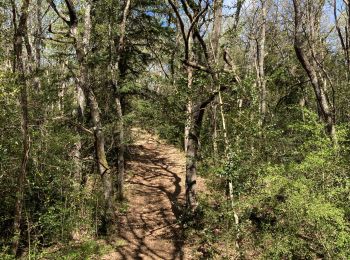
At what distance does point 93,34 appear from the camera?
13.6 m

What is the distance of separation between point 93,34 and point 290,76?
11.9 m

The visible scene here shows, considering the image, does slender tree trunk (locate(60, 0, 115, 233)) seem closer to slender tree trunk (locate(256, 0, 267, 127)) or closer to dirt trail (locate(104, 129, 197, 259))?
dirt trail (locate(104, 129, 197, 259))

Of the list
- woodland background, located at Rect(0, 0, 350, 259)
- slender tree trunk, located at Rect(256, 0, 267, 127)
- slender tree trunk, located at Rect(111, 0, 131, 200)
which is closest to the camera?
woodland background, located at Rect(0, 0, 350, 259)

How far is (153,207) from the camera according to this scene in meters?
13.0

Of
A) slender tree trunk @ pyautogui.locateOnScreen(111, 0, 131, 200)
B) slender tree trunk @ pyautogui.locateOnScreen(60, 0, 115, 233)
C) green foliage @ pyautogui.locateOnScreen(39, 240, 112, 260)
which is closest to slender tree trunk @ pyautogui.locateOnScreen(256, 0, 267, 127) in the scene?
slender tree trunk @ pyautogui.locateOnScreen(111, 0, 131, 200)

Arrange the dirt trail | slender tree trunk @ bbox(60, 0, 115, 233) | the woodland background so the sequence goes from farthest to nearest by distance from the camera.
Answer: the dirt trail
slender tree trunk @ bbox(60, 0, 115, 233)
the woodland background

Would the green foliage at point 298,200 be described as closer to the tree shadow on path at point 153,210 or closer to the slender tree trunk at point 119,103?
the tree shadow on path at point 153,210

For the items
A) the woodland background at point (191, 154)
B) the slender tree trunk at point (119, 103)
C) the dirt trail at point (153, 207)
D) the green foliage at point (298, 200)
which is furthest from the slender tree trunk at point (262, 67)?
the slender tree trunk at point (119, 103)

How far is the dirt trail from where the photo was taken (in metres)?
9.98

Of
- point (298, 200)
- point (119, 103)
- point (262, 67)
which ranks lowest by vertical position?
point (298, 200)

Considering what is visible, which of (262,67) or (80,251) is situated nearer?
(80,251)

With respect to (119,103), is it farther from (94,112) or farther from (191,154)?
(191,154)

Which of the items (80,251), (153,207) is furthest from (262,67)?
(80,251)

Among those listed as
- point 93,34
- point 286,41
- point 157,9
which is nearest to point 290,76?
point 286,41
